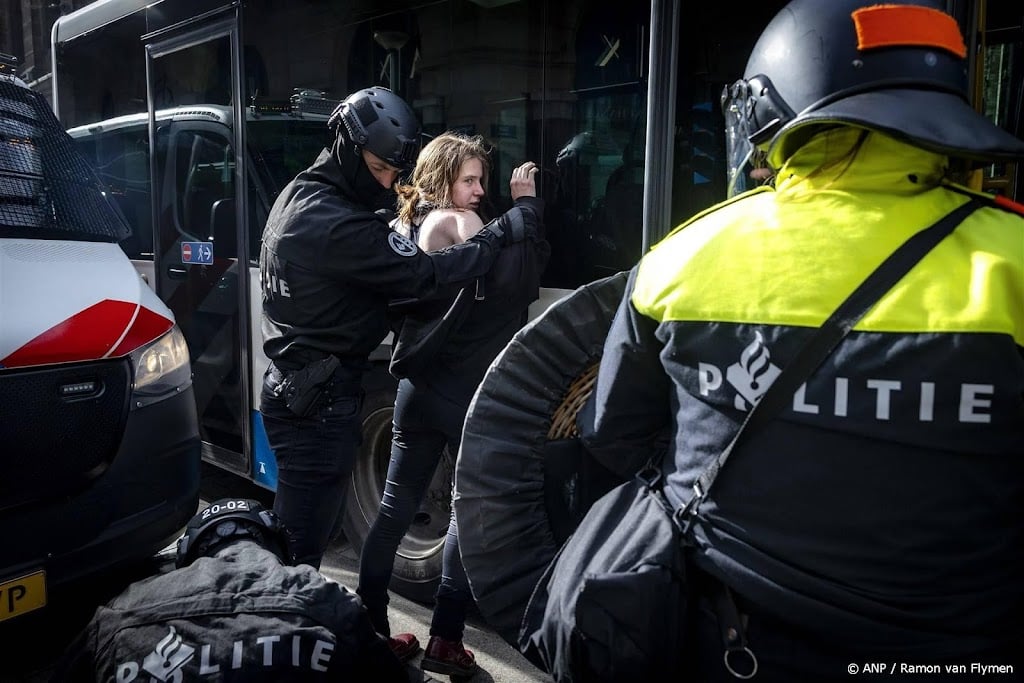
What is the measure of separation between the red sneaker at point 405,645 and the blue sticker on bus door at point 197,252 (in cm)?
226

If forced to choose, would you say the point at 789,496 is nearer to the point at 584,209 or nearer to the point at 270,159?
the point at 584,209

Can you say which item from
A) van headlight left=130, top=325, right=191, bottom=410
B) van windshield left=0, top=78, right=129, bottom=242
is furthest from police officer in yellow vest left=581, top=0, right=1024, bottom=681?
van windshield left=0, top=78, right=129, bottom=242

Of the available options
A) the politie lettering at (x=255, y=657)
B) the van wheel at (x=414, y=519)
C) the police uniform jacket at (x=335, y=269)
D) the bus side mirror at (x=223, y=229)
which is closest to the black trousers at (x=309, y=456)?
the police uniform jacket at (x=335, y=269)

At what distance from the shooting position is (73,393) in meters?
2.50

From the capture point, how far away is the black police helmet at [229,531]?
2.05 m

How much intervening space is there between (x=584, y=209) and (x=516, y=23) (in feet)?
2.35

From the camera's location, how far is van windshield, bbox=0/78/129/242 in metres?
2.87

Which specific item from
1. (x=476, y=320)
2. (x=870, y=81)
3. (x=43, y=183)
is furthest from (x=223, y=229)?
(x=870, y=81)

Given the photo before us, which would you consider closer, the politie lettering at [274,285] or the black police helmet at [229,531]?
the black police helmet at [229,531]

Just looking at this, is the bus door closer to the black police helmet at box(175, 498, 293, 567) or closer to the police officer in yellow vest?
the black police helmet at box(175, 498, 293, 567)

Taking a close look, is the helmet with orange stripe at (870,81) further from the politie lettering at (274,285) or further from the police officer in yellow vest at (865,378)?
the politie lettering at (274,285)

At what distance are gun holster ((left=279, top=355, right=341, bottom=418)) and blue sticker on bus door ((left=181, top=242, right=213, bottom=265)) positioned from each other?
1.98m

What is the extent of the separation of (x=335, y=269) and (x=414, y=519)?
1.43 m

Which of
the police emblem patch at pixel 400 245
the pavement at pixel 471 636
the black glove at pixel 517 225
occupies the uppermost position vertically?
the black glove at pixel 517 225
